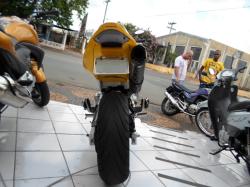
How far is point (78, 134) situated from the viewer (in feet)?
11.0

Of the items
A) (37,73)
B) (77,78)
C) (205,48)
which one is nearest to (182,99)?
(37,73)

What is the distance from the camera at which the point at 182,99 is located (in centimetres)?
592

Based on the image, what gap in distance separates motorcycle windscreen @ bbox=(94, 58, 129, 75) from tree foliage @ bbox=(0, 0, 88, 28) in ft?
55.7

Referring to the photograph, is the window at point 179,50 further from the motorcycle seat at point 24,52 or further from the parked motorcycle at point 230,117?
the motorcycle seat at point 24,52

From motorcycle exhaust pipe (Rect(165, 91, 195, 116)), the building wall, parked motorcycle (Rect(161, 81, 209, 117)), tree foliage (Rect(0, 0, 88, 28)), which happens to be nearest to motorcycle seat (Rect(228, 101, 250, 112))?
parked motorcycle (Rect(161, 81, 209, 117))

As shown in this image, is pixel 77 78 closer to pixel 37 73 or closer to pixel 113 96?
pixel 37 73

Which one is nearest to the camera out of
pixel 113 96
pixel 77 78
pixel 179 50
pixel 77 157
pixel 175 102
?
pixel 113 96

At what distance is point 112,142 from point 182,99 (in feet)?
13.3

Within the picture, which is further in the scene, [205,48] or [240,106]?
[205,48]

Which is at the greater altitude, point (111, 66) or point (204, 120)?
point (111, 66)

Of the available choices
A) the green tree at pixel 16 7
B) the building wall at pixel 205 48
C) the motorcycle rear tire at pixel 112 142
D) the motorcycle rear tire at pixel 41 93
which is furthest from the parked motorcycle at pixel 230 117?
the building wall at pixel 205 48

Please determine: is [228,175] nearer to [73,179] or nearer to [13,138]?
[73,179]

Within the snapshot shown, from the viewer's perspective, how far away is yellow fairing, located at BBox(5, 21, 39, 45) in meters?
2.82

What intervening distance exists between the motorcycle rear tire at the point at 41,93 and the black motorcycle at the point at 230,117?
2412 millimetres
